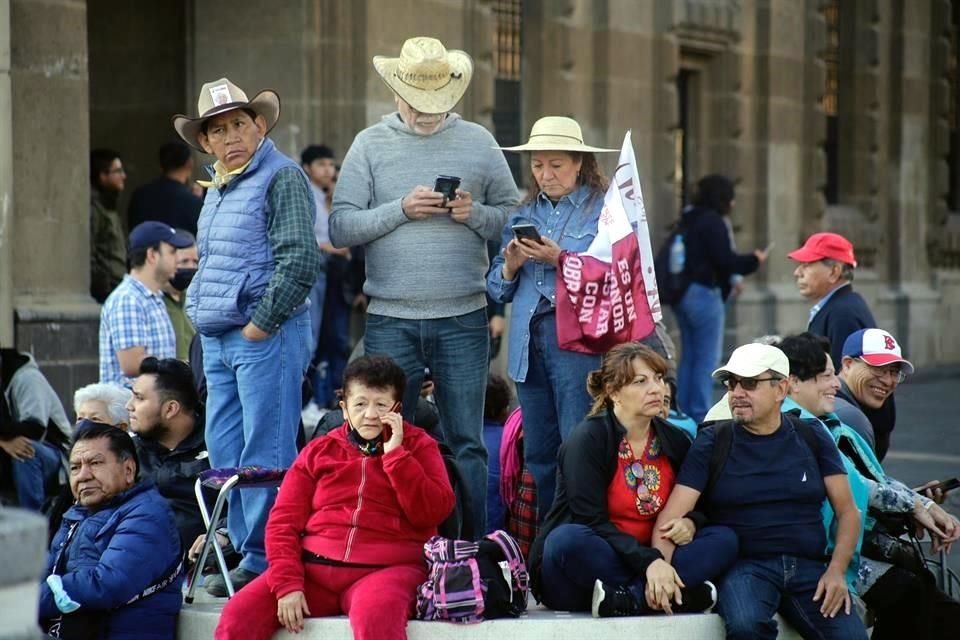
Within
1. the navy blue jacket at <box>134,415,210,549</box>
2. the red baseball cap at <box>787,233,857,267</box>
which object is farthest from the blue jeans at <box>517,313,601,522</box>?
the red baseball cap at <box>787,233,857,267</box>

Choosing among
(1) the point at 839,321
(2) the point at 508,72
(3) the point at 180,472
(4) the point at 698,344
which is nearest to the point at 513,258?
(3) the point at 180,472

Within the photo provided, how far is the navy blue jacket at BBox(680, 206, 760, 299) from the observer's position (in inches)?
558

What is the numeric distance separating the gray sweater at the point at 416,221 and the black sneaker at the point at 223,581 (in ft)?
3.80

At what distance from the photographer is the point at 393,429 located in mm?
6473

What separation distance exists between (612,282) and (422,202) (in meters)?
0.83

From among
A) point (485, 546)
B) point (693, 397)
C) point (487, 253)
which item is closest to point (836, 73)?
point (693, 397)

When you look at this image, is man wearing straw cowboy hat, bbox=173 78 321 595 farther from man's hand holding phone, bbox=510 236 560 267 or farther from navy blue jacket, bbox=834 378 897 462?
navy blue jacket, bbox=834 378 897 462

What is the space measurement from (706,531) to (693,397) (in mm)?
7496

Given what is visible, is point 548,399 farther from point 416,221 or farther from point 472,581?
point 472,581

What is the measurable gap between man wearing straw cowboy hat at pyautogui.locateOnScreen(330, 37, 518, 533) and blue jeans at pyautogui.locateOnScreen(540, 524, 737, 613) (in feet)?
2.52

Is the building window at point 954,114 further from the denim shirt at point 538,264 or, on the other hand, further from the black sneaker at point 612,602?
the black sneaker at point 612,602

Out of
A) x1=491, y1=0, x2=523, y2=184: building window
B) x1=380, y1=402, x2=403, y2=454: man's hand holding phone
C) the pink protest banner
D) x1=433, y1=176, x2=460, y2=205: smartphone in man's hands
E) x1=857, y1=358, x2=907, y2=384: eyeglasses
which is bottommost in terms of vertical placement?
x1=380, y1=402, x2=403, y2=454: man's hand holding phone

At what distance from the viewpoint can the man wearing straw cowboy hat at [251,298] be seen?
7355 mm

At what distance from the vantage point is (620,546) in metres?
6.66
